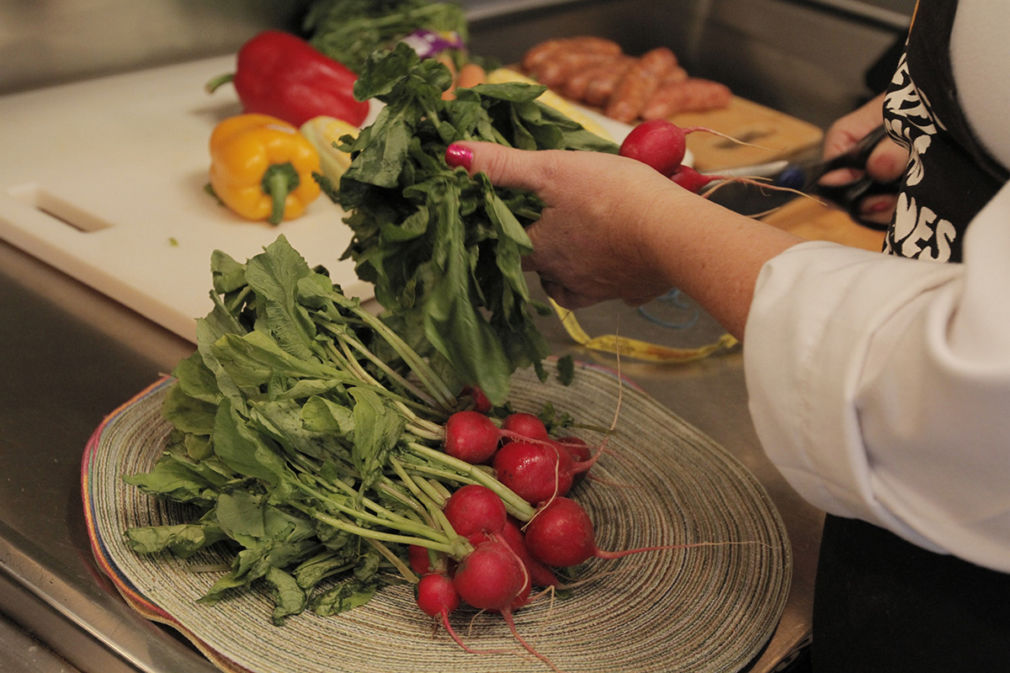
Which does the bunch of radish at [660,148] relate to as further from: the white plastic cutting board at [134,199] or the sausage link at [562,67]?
the sausage link at [562,67]

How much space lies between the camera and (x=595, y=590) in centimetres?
97

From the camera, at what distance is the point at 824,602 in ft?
2.89

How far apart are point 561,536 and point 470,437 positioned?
0.14 m

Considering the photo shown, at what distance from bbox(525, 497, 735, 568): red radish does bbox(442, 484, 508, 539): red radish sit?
0.14 ft

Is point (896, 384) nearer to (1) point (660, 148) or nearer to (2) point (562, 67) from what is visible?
(1) point (660, 148)

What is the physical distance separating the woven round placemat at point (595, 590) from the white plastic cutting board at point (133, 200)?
320 millimetres

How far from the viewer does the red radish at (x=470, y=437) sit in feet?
3.23

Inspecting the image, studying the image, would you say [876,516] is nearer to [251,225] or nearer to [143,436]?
[143,436]

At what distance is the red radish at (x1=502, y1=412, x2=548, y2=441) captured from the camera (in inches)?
39.9

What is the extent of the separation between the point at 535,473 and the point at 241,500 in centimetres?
30

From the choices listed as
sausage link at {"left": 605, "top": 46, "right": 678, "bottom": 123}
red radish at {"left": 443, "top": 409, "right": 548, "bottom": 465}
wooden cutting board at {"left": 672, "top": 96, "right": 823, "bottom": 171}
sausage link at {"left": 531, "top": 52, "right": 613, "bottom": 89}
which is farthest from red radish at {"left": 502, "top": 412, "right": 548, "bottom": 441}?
sausage link at {"left": 531, "top": 52, "right": 613, "bottom": 89}

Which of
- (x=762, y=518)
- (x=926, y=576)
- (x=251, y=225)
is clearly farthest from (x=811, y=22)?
(x=926, y=576)

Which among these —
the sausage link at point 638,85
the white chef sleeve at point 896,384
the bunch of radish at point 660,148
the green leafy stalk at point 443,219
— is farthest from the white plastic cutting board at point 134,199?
the white chef sleeve at point 896,384

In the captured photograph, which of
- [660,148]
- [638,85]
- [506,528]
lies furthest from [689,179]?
[638,85]
